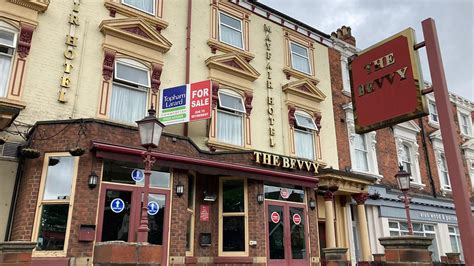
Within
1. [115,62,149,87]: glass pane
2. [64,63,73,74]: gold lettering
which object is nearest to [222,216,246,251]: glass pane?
[115,62,149,87]: glass pane

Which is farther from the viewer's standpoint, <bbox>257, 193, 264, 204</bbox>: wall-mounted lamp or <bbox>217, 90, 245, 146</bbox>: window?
<bbox>217, 90, 245, 146</bbox>: window

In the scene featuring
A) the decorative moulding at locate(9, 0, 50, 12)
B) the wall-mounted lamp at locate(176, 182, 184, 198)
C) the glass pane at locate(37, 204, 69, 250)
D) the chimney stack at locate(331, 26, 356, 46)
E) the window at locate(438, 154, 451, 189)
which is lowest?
the glass pane at locate(37, 204, 69, 250)

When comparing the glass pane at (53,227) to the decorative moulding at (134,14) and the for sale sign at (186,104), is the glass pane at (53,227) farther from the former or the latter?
the decorative moulding at (134,14)

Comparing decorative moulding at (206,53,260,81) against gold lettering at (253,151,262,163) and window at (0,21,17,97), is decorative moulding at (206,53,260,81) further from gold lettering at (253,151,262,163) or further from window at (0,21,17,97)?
window at (0,21,17,97)

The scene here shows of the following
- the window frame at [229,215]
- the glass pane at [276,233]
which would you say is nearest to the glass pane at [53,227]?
the window frame at [229,215]

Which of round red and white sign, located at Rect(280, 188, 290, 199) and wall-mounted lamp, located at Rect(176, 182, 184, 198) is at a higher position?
round red and white sign, located at Rect(280, 188, 290, 199)

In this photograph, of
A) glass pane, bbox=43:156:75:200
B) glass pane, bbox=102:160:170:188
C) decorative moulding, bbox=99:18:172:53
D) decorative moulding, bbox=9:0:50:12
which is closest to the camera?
glass pane, bbox=43:156:75:200

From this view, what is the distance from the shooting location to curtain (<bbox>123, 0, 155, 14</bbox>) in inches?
519

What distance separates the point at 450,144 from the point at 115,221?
794 centimetres

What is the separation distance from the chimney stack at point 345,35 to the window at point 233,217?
1207cm

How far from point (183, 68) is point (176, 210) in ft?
18.0

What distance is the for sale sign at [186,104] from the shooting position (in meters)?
11.9

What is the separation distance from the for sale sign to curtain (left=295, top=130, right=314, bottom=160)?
535cm

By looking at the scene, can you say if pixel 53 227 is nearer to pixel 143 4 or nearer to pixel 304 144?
pixel 143 4
